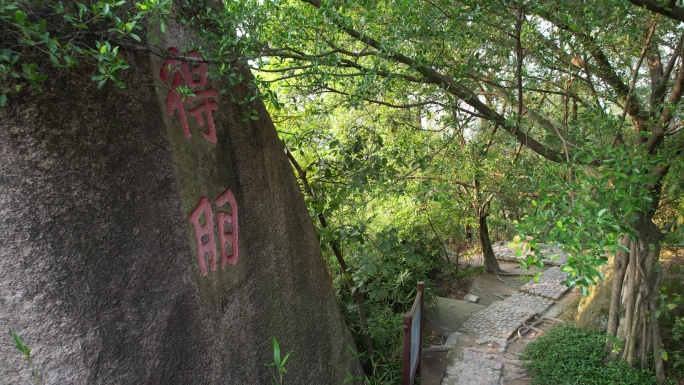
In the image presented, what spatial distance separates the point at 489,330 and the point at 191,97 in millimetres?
6326

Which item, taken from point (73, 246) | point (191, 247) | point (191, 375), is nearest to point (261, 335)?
point (191, 375)

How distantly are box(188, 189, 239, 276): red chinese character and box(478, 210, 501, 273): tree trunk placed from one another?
8369 mm

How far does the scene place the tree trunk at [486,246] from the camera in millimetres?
10269

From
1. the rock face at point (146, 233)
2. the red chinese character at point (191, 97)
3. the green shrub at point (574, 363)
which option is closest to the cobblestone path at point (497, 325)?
the green shrub at point (574, 363)

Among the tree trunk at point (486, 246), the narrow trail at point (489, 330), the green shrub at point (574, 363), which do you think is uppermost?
the tree trunk at point (486, 246)

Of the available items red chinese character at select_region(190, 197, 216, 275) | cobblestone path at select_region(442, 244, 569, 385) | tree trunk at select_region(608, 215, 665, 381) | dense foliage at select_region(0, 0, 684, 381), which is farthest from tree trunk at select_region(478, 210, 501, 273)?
red chinese character at select_region(190, 197, 216, 275)

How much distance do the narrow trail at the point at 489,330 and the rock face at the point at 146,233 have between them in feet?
10.9

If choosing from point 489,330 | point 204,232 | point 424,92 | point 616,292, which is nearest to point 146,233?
point 204,232

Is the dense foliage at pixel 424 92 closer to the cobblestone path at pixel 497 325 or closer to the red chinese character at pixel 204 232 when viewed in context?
the red chinese character at pixel 204 232

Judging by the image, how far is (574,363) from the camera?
204 inches

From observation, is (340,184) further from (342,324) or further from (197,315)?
(197,315)

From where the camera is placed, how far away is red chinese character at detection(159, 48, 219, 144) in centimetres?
233

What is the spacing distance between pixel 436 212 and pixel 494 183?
167cm

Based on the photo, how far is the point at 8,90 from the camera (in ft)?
5.38
